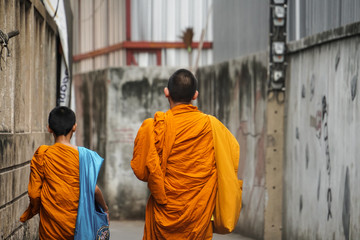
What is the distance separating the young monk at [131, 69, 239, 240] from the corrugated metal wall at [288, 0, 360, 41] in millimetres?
2795

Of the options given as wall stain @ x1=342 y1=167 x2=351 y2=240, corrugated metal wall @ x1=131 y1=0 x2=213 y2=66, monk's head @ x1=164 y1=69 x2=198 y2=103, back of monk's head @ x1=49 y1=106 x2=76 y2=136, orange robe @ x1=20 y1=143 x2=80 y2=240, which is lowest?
wall stain @ x1=342 y1=167 x2=351 y2=240

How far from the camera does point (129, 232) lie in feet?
34.6

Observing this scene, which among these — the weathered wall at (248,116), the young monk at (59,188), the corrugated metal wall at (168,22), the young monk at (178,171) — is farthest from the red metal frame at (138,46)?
the young monk at (178,171)

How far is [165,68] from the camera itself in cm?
1227

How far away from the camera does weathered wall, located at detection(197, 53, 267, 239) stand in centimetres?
959

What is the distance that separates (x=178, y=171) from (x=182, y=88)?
1.99 feet

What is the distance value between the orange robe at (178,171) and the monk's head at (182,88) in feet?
0.48

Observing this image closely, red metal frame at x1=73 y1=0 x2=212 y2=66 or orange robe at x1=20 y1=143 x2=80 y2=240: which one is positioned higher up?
red metal frame at x1=73 y1=0 x2=212 y2=66

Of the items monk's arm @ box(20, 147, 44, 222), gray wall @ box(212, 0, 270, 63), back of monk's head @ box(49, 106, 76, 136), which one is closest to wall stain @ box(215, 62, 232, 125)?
gray wall @ box(212, 0, 270, 63)

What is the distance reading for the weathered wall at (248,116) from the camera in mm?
9586

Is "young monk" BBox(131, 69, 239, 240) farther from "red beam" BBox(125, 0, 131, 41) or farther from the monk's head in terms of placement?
"red beam" BBox(125, 0, 131, 41)

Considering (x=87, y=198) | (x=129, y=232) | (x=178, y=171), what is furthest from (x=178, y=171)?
(x=129, y=232)

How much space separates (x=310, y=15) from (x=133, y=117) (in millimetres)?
4499

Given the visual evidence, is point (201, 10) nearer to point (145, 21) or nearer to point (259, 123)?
point (145, 21)
